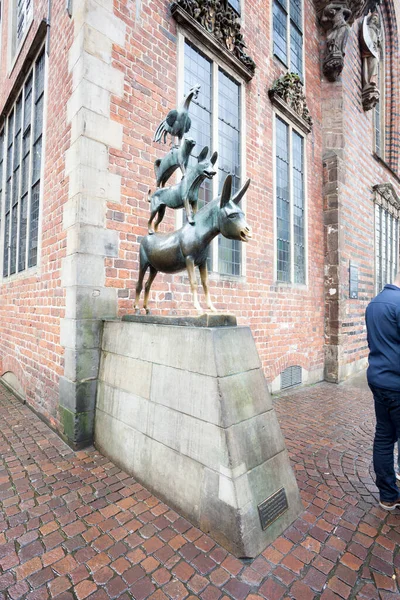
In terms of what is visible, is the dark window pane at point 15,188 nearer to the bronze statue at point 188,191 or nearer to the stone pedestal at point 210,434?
the bronze statue at point 188,191

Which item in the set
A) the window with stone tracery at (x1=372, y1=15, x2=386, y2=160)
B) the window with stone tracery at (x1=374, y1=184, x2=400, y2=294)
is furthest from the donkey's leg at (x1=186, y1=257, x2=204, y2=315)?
the window with stone tracery at (x1=372, y1=15, x2=386, y2=160)

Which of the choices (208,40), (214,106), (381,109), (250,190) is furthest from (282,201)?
(381,109)

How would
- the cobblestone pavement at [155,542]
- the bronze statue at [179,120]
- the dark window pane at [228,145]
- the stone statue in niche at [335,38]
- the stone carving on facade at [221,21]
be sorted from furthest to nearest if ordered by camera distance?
the stone statue in niche at [335,38]
the dark window pane at [228,145]
the stone carving on facade at [221,21]
the bronze statue at [179,120]
the cobblestone pavement at [155,542]

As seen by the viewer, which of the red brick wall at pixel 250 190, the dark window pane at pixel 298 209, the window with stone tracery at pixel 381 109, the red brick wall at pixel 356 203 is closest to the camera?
the red brick wall at pixel 250 190

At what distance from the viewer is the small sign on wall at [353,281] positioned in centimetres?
815

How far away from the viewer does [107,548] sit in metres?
2.09

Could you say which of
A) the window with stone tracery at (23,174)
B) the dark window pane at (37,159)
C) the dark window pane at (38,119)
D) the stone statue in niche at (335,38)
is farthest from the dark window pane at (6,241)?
the stone statue in niche at (335,38)

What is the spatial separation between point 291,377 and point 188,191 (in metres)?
5.12

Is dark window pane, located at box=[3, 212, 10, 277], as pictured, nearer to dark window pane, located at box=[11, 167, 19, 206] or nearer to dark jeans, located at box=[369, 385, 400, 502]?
dark window pane, located at box=[11, 167, 19, 206]

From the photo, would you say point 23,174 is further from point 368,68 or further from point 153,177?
point 368,68

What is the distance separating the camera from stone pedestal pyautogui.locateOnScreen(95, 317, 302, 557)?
7.00 ft

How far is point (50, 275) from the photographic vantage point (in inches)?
170

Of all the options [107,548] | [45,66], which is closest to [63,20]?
[45,66]

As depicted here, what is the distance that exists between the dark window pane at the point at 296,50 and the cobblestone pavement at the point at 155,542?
816 centimetres
